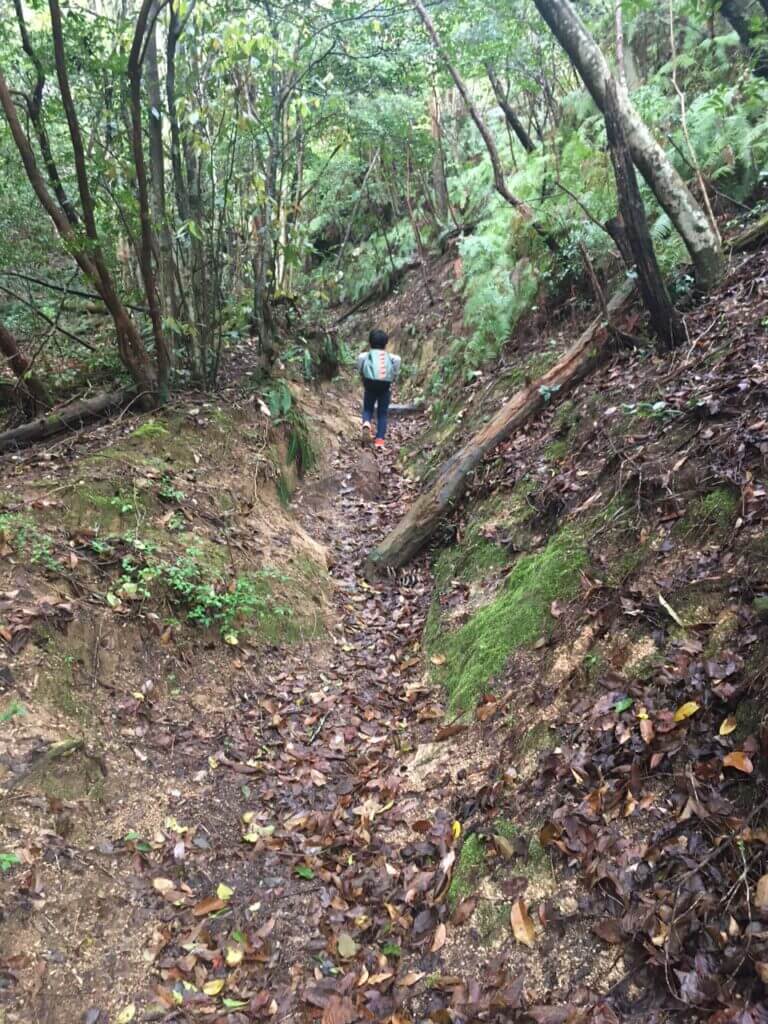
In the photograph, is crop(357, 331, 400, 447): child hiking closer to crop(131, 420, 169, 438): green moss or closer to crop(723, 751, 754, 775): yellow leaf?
crop(131, 420, 169, 438): green moss

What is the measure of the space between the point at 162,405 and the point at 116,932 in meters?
6.03

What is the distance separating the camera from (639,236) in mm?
6383

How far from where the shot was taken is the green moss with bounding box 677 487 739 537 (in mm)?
4113

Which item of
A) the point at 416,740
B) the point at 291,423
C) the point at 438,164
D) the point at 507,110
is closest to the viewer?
the point at 416,740

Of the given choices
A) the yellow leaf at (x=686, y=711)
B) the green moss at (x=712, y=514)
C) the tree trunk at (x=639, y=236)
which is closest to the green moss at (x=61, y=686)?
the yellow leaf at (x=686, y=711)

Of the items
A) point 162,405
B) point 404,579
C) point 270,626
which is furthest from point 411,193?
point 270,626

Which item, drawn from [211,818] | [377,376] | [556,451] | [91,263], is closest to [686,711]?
[211,818]

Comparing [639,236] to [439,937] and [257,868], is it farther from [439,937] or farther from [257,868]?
[257,868]

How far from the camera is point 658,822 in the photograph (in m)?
2.95

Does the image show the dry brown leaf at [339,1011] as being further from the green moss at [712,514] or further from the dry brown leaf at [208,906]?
the green moss at [712,514]

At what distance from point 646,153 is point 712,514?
4.27 meters

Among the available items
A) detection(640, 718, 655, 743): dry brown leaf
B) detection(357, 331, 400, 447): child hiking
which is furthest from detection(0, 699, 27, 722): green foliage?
detection(357, 331, 400, 447): child hiking

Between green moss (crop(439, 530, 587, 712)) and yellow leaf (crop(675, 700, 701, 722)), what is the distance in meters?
1.40

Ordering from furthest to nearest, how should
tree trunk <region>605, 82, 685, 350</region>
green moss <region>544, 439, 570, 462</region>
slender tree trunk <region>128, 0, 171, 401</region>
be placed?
green moss <region>544, 439, 570, 462</region> → tree trunk <region>605, 82, 685, 350</region> → slender tree trunk <region>128, 0, 171, 401</region>
